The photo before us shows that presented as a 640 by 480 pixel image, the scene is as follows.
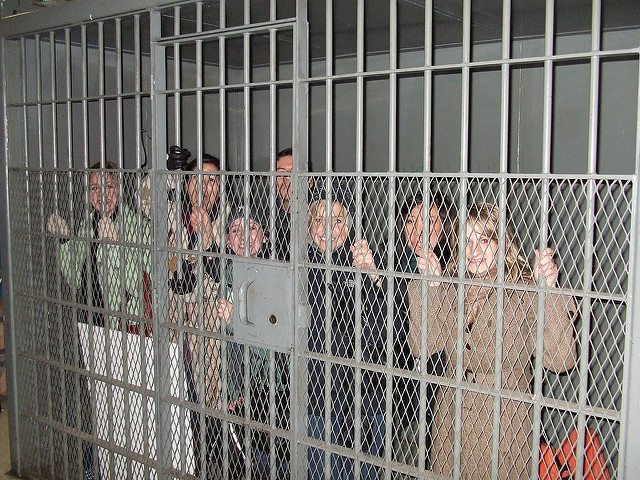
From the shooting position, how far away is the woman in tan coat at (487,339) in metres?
1.84

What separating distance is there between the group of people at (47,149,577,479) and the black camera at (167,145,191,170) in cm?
5

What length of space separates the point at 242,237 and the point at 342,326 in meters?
0.53

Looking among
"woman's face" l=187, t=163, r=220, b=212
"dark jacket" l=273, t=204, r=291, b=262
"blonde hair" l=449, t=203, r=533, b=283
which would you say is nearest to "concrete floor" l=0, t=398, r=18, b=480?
"woman's face" l=187, t=163, r=220, b=212

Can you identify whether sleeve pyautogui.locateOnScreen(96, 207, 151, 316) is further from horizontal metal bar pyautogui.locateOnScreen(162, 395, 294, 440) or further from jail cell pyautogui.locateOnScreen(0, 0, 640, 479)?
horizontal metal bar pyautogui.locateOnScreen(162, 395, 294, 440)

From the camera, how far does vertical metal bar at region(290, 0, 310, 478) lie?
2152 mm

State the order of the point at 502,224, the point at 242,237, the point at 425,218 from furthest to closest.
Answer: the point at 242,237, the point at 425,218, the point at 502,224

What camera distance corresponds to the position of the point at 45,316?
3059 mm

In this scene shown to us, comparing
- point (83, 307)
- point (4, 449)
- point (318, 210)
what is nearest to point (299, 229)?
point (318, 210)

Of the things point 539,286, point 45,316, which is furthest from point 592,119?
point 45,316

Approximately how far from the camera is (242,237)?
2.45 metres

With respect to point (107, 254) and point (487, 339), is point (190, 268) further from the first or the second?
point (487, 339)

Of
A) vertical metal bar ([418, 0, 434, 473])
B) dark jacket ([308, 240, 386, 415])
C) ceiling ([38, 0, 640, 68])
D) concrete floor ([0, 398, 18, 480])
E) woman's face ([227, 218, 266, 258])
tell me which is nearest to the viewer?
vertical metal bar ([418, 0, 434, 473])

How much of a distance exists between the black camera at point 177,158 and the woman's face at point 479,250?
122cm

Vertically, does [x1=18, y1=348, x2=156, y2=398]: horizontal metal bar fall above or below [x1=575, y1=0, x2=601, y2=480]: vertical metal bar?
below
